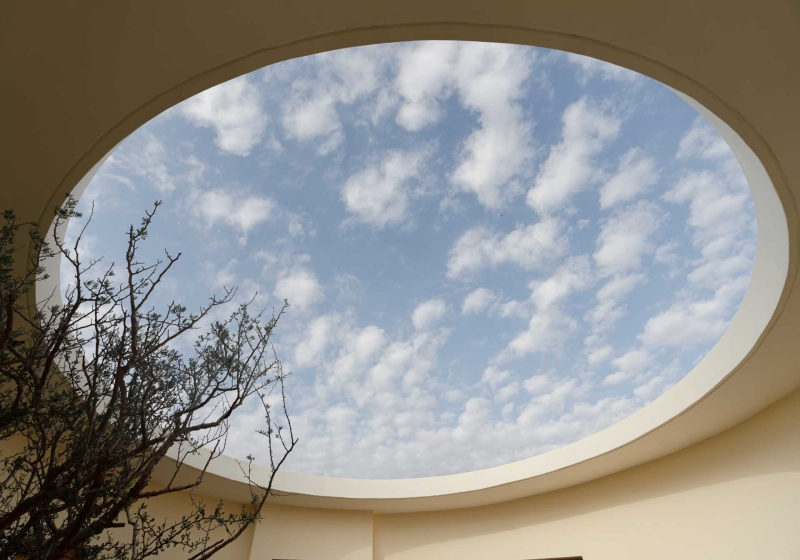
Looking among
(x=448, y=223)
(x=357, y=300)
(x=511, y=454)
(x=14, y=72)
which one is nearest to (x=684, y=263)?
(x=448, y=223)

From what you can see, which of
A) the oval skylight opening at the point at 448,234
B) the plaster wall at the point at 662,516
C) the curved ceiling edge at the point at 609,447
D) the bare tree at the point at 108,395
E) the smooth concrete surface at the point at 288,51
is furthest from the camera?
the plaster wall at the point at 662,516

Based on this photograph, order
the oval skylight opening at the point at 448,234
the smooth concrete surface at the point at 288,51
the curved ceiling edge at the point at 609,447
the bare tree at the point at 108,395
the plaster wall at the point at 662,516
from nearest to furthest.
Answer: the bare tree at the point at 108,395 → the smooth concrete surface at the point at 288,51 → the curved ceiling edge at the point at 609,447 → the oval skylight opening at the point at 448,234 → the plaster wall at the point at 662,516

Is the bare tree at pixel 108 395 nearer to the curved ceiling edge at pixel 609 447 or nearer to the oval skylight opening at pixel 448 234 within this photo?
the curved ceiling edge at pixel 609 447

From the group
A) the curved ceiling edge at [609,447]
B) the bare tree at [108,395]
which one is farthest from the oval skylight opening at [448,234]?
the bare tree at [108,395]

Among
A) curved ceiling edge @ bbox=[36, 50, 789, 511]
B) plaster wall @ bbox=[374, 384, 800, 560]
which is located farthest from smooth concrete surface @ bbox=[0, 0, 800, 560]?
plaster wall @ bbox=[374, 384, 800, 560]

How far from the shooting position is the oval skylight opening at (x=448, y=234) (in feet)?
16.7

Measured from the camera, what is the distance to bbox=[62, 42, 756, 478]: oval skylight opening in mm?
5090

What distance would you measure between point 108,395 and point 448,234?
5518mm

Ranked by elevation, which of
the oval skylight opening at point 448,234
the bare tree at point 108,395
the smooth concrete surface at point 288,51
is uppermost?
the oval skylight opening at point 448,234

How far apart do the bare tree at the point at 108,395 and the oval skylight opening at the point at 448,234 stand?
1.50 meters

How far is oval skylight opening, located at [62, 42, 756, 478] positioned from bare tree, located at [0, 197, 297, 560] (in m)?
1.50

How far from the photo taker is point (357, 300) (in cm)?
764

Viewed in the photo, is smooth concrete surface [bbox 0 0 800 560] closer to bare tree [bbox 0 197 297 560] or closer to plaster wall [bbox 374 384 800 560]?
bare tree [bbox 0 197 297 560]

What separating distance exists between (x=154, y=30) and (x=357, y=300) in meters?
5.32
